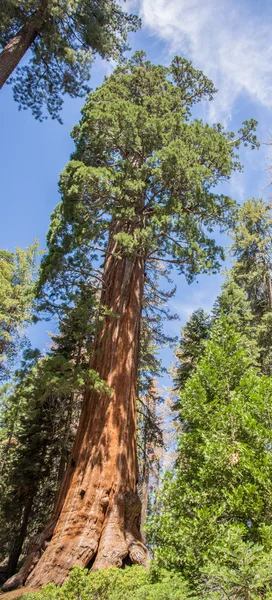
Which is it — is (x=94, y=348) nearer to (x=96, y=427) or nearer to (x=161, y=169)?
(x=96, y=427)

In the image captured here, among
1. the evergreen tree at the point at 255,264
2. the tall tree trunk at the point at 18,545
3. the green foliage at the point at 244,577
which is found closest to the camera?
the green foliage at the point at 244,577

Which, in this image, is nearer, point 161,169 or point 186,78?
point 161,169

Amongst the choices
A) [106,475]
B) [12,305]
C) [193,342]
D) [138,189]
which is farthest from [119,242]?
[12,305]

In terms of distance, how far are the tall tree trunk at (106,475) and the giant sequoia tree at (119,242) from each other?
0.05ft

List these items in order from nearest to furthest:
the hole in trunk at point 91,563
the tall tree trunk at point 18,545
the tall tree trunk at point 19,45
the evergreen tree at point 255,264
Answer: the hole in trunk at point 91,563
the tall tree trunk at point 19,45
the tall tree trunk at point 18,545
the evergreen tree at point 255,264

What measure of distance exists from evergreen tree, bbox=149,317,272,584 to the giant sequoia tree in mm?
1580

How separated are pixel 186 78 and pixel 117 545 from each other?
1042 cm

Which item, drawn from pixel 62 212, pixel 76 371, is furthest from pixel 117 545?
pixel 62 212

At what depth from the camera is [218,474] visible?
3.96 metres

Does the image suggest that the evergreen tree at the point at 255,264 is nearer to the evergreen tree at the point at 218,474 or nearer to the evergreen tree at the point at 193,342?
the evergreen tree at the point at 193,342

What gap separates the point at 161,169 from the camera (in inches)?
267

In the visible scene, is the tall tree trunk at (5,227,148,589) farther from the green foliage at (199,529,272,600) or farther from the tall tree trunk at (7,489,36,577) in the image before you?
the tall tree trunk at (7,489,36,577)

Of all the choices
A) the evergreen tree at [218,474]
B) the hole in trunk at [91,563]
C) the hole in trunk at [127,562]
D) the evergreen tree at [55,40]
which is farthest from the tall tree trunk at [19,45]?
the hole in trunk at [127,562]

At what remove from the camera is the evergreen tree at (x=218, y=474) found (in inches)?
136
